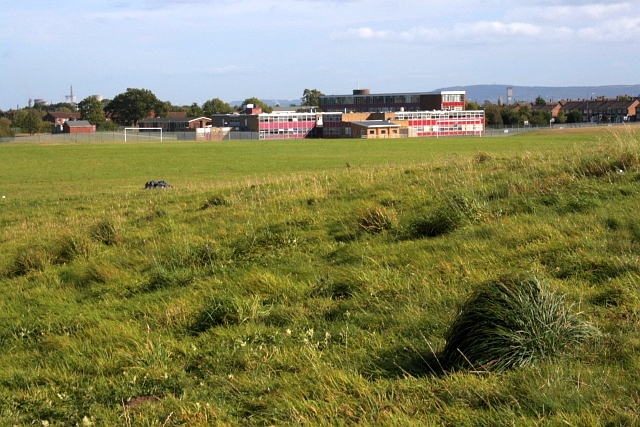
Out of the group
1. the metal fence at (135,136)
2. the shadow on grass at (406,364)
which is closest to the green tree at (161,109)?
the metal fence at (135,136)

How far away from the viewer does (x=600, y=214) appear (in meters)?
8.81

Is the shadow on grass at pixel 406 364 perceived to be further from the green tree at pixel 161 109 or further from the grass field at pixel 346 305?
the green tree at pixel 161 109

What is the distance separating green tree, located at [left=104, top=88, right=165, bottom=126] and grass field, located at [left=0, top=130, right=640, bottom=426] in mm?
182370

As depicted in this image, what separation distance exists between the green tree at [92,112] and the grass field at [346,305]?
586 ft

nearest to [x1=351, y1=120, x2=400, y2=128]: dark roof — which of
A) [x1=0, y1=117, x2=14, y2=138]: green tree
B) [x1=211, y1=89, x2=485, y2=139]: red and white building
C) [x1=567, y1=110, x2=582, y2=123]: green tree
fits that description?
[x1=211, y1=89, x2=485, y2=139]: red and white building

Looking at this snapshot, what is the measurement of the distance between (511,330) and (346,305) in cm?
231

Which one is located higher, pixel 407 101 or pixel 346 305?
pixel 407 101

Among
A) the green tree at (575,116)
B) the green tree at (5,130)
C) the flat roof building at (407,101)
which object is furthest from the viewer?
the green tree at (575,116)

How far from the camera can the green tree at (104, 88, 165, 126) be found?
189500mm

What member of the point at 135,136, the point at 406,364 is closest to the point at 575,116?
the point at 135,136

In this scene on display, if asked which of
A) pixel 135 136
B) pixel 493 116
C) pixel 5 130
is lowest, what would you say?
pixel 135 136

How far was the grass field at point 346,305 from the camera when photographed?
17.1 ft

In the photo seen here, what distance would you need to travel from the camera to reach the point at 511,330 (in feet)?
17.6

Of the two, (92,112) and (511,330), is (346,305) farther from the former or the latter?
(92,112)
